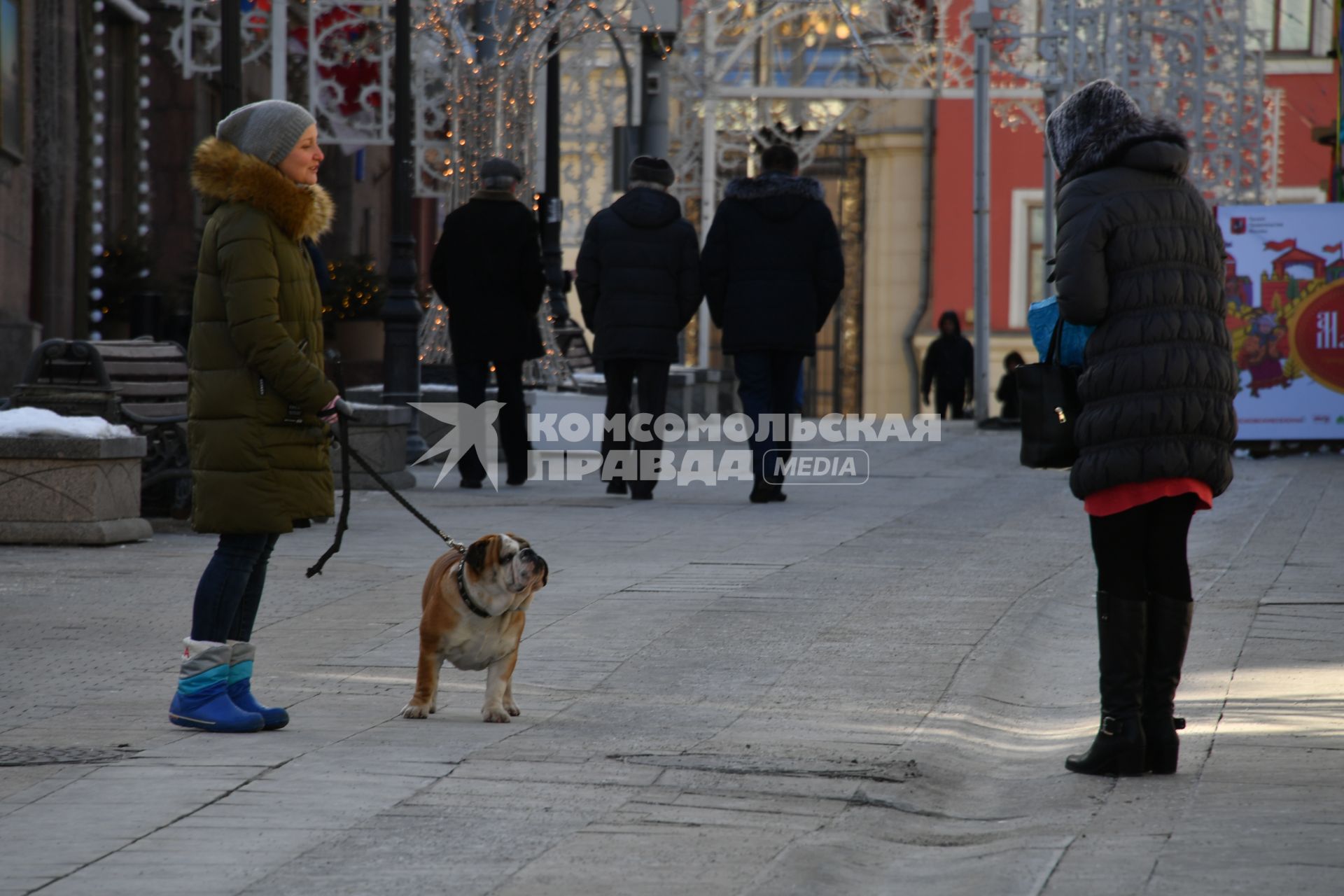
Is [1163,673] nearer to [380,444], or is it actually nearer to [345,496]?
[345,496]

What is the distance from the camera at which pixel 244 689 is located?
596cm

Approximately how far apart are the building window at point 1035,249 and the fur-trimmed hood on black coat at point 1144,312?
32797 mm

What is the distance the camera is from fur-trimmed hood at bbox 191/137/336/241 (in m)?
5.85

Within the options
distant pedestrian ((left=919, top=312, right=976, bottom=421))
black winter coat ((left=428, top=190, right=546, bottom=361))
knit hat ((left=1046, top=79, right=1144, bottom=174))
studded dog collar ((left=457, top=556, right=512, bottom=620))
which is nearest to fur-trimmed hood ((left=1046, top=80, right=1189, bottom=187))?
knit hat ((left=1046, top=79, right=1144, bottom=174))

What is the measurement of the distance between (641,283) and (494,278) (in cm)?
108

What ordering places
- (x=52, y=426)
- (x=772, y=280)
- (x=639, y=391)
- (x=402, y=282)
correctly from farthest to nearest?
(x=402, y=282) → (x=639, y=391) → (x=772, y=280) → (x=52, y=426)

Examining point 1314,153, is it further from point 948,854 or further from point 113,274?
point 948,854

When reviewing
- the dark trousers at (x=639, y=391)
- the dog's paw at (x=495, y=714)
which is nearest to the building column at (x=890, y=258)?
the dark trousers at (x=639, y=391)

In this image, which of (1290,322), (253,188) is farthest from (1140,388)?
(1290,322)

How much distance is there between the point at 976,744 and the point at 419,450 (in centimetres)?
955

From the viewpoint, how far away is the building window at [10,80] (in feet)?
56.2

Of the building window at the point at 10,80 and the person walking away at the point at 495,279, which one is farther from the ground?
the building window at the point at 10,80

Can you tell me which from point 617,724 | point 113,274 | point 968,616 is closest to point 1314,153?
point 113,274

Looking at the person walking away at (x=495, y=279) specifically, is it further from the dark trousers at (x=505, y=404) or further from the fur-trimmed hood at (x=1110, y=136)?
the fur-trimmed hood at (x=1110, y=136)
